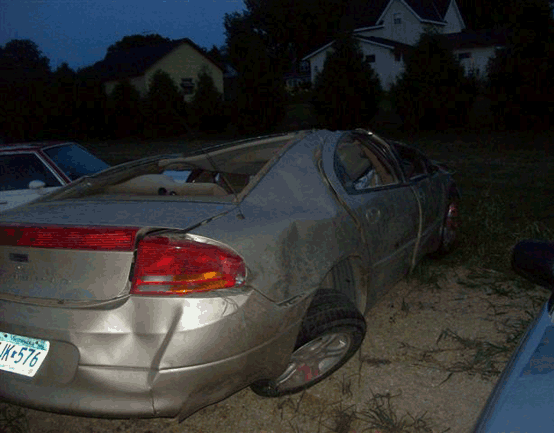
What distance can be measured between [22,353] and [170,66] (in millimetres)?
45948

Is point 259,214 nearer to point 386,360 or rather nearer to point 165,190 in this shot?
point 165,190

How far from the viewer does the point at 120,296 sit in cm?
282

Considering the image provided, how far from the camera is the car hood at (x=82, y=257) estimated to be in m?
2.86

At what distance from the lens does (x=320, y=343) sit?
143 inches

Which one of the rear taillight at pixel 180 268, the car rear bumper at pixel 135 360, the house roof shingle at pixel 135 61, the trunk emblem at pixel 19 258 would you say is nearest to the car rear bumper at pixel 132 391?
the car rear bumper at pixel 135 360

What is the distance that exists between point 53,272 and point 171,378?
0.74 metres

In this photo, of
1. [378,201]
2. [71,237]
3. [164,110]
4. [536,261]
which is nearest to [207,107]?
[164,110]

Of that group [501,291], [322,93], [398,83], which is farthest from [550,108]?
[501,291]

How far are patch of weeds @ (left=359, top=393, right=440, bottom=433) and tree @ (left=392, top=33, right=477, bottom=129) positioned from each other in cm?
2040

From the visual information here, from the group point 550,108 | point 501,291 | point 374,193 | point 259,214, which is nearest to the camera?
point 259,214

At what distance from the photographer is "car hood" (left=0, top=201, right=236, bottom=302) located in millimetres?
2863

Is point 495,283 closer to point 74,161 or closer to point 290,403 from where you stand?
point 290,403

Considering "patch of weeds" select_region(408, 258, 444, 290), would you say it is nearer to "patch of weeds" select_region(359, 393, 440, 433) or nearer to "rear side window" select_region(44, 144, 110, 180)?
"patch of weeds" select_region(359, 393, 440, 433)

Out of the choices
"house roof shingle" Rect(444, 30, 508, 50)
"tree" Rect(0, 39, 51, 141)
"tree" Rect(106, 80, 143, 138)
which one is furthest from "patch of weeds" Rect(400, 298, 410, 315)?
"house roof shingle" Rect(444, 30, 508, 50)
